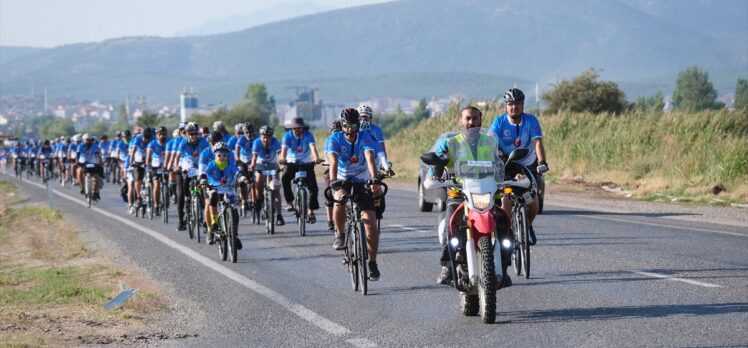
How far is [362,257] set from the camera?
12195 mm

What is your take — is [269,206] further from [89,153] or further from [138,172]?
[89,153]

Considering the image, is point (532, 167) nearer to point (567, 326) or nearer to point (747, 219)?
point (567, 326)

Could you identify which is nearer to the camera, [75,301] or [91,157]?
[75,301]

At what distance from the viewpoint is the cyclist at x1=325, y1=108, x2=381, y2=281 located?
1260cm

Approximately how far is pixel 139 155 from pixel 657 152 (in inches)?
591

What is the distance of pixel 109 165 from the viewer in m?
51.3

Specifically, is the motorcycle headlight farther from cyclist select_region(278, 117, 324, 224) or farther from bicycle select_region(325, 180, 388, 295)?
cyclist select_region(278, 117, 324, 224)

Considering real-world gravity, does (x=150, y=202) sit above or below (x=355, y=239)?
below

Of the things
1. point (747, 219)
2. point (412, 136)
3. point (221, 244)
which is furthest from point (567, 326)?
point (412, 136)

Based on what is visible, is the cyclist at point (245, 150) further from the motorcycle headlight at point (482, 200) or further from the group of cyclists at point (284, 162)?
the motorcycle headlight at point (482, 200)

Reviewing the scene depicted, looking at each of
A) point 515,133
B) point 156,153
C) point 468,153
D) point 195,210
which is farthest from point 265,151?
point 468,153

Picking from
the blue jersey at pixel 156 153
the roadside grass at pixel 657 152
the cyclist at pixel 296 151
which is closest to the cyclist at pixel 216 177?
the cyclist at pixel 296 151

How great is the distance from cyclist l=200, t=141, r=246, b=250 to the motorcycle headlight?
780 cm

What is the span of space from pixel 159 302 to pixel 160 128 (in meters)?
12.9
